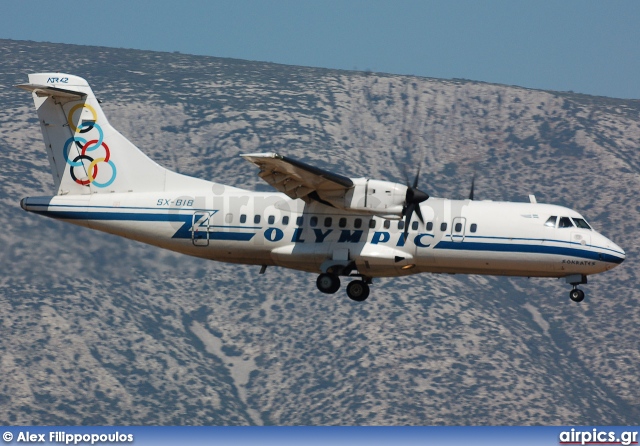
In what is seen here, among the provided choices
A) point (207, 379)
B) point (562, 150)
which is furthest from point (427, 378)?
point (562, 150)

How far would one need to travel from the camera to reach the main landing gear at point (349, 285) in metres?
43.9

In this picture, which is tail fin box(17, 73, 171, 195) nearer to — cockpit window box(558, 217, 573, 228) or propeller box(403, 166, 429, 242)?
propeller box(403, 166, 429, 242)

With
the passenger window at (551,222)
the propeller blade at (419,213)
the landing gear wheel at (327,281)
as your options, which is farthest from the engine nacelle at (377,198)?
the passenger window at (551,222)

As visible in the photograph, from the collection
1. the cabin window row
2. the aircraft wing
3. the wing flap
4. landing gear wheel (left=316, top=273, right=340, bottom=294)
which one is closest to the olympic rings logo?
the wing flap

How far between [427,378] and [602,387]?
20770mm

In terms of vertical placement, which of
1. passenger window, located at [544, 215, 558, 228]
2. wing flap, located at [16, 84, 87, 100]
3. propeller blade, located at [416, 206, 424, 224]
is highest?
wing flap, located at [16, 84, 87, 100]

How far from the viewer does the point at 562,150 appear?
420 ft

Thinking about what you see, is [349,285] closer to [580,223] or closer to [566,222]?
[566,222]

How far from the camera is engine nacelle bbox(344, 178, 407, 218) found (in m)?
41.9

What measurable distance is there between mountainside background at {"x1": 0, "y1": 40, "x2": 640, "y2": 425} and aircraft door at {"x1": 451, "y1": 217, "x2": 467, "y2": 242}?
36.8 metres

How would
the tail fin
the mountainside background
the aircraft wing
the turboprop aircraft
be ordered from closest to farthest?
the aircraft wing → the turboprop aircraft → the tail fin → the mountainside background

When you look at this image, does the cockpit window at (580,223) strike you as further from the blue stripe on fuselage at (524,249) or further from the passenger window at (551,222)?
the blue stripe on fuselage at (524,249)

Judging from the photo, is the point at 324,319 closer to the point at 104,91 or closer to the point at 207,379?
the point at 207,379

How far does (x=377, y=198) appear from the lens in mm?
42031
